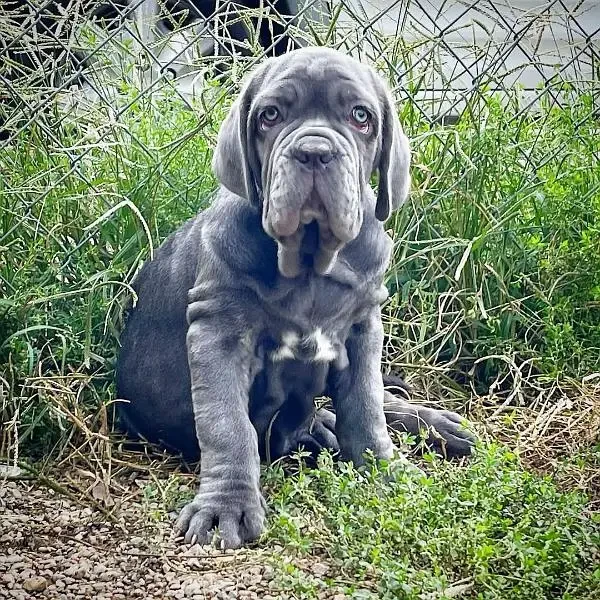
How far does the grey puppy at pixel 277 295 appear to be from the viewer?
11.1 feet

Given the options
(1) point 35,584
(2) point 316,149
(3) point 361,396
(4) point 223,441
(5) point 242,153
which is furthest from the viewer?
(3) point 361,396

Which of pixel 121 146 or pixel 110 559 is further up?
pixel 121 146

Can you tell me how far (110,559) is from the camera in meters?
3.10

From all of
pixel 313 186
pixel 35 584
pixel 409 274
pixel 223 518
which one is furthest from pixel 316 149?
pixel 409 274

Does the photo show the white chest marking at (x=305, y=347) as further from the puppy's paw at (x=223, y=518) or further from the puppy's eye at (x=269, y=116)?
the puppy's eye at (x=269, y=116)

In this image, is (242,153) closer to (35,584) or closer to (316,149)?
(316,149)

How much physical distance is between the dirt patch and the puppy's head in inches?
38.6

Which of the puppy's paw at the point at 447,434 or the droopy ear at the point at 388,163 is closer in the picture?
the droopy ear at the point at 388,163

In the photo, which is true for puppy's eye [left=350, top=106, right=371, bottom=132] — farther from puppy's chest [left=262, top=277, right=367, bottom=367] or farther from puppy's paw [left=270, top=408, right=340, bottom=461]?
puppy's paw [left=270, top=408, right=340, bottom=461]

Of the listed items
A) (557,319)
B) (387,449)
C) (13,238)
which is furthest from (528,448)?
(13,238)

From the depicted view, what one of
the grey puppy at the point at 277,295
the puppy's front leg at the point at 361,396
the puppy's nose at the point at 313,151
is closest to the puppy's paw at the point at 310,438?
the grey puppy at the point at 277,295

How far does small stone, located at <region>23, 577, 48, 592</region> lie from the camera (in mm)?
2883

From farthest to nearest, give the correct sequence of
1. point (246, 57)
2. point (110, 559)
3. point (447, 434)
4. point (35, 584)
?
point (246, 57)
point (447, 434)
point (110, 559)
point (35, 584)

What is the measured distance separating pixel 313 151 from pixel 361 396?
3.20ft
